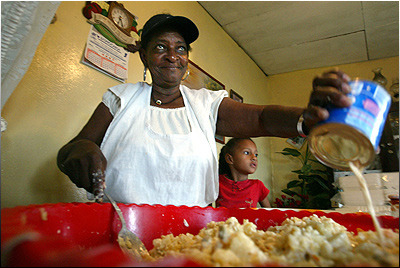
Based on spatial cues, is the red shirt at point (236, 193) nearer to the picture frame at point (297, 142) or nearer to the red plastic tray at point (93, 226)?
the red plastic tray at point (93, 226)

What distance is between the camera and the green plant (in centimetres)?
289

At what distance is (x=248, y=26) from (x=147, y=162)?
2203 millimetres

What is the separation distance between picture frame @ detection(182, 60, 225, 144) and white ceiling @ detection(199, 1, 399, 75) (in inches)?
24.4

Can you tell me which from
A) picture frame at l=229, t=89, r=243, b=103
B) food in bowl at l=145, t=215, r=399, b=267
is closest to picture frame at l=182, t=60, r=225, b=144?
picture frame at l=229, t=89, r=243, b=103

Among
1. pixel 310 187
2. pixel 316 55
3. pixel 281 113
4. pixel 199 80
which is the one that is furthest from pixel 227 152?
pixel 316 55

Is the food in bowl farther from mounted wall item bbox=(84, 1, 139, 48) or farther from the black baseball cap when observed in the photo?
mounted wall item bbox=(84, 1, 139, 48)

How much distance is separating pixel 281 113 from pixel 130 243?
49 centimetres

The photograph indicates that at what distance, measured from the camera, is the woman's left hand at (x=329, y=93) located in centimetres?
37

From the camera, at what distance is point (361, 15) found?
241cm

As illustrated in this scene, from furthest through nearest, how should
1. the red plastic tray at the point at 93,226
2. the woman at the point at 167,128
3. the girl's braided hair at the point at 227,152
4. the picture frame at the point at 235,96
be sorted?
the picture frame at the point at 235,96 < the girl's braided hair at the point at 227,152 < the woman at the point at 167,128 < the red plastic tray at the point at 93,226

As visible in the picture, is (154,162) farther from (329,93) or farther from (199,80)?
(199,80)

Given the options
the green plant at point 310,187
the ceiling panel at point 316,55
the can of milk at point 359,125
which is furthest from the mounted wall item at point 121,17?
the green plant at point 310,187

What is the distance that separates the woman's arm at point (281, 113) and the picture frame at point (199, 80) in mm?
1048

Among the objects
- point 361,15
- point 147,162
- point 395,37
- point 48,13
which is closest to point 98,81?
point 147,162
